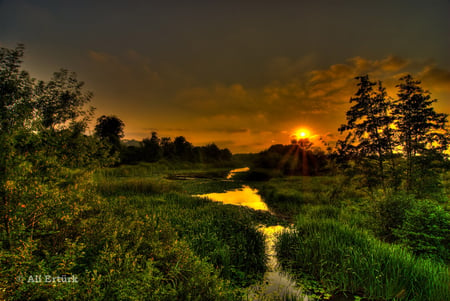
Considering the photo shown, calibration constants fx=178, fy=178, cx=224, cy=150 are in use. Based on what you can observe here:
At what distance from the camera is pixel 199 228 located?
9.07m

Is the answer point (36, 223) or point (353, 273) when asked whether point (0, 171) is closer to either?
point (36, 223)

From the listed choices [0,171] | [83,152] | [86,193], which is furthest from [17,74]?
[0,171]

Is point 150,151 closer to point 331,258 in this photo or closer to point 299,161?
point 299,161

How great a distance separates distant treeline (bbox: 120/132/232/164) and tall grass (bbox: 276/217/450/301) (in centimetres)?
6318

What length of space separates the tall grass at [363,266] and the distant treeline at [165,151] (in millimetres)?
63180

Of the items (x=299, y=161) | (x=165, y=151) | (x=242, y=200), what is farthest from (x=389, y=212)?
(x=165, y=151)

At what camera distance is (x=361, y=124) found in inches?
444

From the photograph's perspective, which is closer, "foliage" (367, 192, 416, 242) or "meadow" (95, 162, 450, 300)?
"meadow" (95, 162, 450, 300)

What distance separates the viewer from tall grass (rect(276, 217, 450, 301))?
503 cm

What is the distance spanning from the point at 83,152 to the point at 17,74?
4.58 meters

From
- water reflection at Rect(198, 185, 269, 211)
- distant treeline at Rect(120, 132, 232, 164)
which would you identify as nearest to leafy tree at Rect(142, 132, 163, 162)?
distant treeline at Rect(120, 132, 232, 164)

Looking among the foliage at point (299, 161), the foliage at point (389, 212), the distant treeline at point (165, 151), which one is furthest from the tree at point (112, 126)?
the foliage at point (389, 212)

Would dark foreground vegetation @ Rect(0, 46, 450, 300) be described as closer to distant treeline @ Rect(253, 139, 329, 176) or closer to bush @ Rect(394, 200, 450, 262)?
bush @ Rect(394, 200, 450, 262)

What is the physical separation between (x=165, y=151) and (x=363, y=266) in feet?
319
